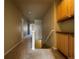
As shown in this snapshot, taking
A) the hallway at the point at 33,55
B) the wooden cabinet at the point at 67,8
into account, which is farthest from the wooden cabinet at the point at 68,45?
the wooden cabinet at the point at 67,8

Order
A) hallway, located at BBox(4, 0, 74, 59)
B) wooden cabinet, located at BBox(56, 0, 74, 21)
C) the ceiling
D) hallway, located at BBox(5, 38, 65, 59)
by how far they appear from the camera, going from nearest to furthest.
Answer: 1. wooden cabinet, located at BBox(56, 0, 74, 21)
2. hallway, located at BBox(4, 0, 74, 59)
3. hallway, located at BBox(5, 38, 65, 59)
4. the ceiling

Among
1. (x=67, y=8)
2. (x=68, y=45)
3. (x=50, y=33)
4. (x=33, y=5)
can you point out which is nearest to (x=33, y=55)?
(x=68, y=45)

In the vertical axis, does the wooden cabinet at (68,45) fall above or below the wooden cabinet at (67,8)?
below

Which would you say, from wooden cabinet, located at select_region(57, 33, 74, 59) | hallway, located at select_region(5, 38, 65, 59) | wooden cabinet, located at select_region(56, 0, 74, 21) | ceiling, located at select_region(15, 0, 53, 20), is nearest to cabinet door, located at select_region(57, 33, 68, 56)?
wooden cabinet, located at select_region(57, 33, 74, 59)

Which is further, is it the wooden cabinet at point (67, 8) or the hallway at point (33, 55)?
the hallway at point (33, 55)

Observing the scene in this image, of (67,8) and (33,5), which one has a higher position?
(33,5)

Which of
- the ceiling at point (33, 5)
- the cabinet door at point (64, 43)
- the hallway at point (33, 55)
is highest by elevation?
the ceiling at point (33, 5)

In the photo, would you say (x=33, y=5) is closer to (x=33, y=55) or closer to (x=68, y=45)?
(x=33, y=55)

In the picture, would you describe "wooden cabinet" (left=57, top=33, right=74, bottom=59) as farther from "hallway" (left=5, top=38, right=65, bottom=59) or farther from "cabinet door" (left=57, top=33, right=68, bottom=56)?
"hallway" (left=5, top=38, right=65, bottom=59)

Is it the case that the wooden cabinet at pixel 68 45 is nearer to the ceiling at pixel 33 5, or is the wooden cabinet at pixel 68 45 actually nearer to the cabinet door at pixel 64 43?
the cabinet door at pixel 64 43
